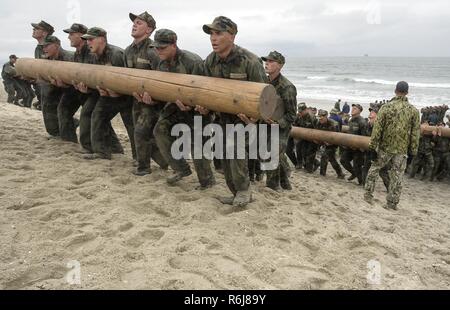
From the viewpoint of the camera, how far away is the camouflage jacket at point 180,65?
526 cm

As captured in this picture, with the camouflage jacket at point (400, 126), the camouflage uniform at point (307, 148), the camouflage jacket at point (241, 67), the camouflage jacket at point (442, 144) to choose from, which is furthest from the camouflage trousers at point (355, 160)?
the camouflage jacket at point (241, 67)

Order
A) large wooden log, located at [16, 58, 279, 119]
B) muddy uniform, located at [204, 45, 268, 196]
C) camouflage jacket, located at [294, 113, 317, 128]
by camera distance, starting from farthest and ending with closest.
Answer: camouflage jacket, located at [294, 113, 317, 128] → muddy uniform, located at [204, 45, 268, 196] → large wooden log, located at [16, 58, 279, 119]

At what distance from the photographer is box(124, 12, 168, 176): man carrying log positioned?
222 inches

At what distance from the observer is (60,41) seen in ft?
23.9

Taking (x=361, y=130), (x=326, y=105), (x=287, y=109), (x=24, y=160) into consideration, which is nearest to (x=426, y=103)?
(x=326, y=105)

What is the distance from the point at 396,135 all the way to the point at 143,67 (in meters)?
3.77

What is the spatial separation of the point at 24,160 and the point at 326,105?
2756 centimetres

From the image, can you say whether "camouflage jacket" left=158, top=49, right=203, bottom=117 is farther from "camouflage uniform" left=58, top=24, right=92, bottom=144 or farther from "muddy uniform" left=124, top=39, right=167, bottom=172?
"camouflage uniform" left=58, top=24, right=92, bottom=144

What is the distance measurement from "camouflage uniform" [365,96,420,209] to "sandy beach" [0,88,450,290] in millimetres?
601

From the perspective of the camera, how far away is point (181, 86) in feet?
15.8
